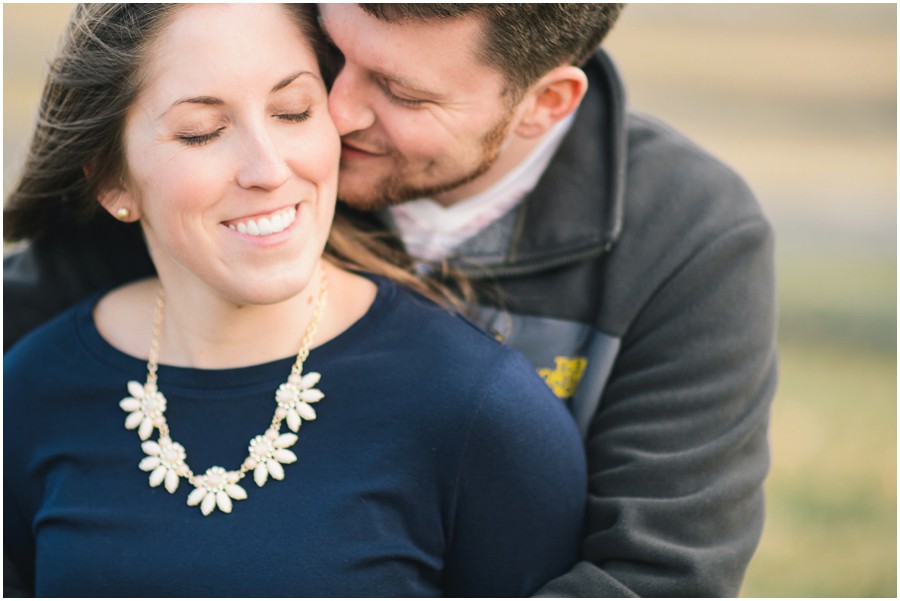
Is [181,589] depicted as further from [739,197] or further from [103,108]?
[739,197]

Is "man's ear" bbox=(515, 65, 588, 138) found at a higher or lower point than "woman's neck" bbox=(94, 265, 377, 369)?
higher

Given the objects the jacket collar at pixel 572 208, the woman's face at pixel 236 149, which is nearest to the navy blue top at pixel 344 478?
the woman's face at pixel 236 149

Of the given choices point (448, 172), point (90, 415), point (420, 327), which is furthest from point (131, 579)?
point (448, 172)

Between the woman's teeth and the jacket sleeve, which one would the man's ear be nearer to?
the jacket sleeve

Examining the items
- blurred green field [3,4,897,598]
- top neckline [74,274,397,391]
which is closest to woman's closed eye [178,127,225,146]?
top neckline [74,274,397,391]

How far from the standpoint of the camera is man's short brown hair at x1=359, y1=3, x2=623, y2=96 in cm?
235

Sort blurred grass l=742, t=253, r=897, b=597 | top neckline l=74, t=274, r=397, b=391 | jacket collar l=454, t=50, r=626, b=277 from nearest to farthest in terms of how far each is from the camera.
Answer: top neckline l=74, t=274, r=397, b=391
jacket collar l=454, t=50, r=626, b=277
blurred grass l=742, t=253, r=897, b=597

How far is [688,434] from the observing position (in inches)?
98.0

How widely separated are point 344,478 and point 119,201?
73 centimetres

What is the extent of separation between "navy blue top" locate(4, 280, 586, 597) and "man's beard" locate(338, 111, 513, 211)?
292mm

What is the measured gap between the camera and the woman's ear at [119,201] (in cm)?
229

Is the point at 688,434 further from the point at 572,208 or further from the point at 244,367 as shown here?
the point at 244,367

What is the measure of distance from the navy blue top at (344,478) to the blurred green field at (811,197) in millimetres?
782

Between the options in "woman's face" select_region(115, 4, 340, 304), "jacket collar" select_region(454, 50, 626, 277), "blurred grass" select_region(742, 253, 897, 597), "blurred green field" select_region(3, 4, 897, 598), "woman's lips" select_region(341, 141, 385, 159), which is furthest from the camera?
"blurred green field" select_region(3, 4, 897, 598)
